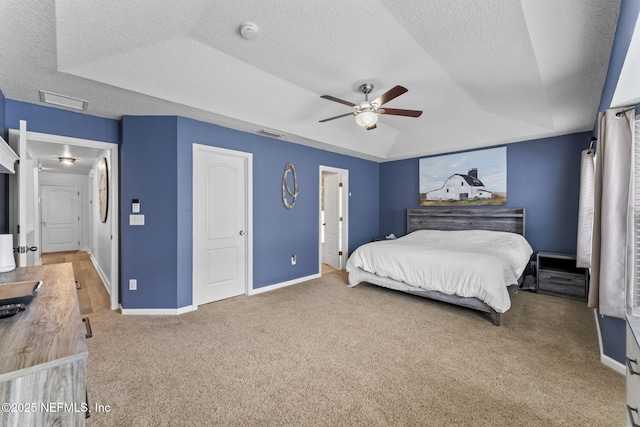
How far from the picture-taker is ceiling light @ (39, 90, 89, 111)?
2811mm

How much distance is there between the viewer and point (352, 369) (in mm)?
2262

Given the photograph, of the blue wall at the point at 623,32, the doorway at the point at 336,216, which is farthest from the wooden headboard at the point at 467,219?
the blue wall at the point at 623,32

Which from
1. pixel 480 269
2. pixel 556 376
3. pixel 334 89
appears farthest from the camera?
pixel 334 89

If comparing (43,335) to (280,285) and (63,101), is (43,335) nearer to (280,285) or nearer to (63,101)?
(63,101)

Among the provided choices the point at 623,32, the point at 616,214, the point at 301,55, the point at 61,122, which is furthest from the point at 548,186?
the point at 61,122

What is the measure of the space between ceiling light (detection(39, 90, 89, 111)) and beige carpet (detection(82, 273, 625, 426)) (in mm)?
2395

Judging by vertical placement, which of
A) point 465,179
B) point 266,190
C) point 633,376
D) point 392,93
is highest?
point 392,93

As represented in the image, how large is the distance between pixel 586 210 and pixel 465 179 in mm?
1906

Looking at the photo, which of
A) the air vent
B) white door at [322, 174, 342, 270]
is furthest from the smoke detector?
white door at [322, 174, 342, 270]

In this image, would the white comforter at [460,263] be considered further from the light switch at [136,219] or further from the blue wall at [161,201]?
the light switch at [136,219]

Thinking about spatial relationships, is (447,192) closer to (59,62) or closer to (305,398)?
(305,398)

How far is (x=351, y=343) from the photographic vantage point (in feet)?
8.82

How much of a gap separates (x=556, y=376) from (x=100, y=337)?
159 inches

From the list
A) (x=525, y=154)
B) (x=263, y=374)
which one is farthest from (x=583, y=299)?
(x=263, y=374)
